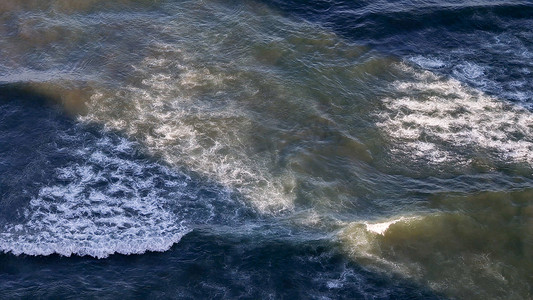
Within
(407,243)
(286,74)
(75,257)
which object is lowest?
(75,257)

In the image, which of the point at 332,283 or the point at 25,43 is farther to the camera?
the point at 25,43

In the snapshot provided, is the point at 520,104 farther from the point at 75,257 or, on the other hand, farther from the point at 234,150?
the point at 75,257

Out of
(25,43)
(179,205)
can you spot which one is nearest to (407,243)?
(179,205)

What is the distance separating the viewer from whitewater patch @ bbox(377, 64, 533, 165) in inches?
2400

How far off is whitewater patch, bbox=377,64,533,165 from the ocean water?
188 millimetres

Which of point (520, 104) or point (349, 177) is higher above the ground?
point (520, 104)

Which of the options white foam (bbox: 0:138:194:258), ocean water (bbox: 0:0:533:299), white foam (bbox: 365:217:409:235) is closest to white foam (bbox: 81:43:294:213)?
ocean water (bbox: 0:0:533:299)

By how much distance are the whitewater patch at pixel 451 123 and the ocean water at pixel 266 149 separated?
0.62ft

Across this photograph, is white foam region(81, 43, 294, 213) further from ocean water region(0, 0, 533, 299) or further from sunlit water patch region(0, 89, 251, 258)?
sunlit water patch region(0, 89, 251, 258)

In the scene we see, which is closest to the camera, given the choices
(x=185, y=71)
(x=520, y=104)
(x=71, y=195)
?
(x=71, y=195)

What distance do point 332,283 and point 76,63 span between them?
40438mm

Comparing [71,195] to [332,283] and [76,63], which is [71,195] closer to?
[76,63]

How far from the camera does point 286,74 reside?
70.1 meters

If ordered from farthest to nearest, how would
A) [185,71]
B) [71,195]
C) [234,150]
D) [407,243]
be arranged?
[185,71], [234,150], [71,195], [407,243]
